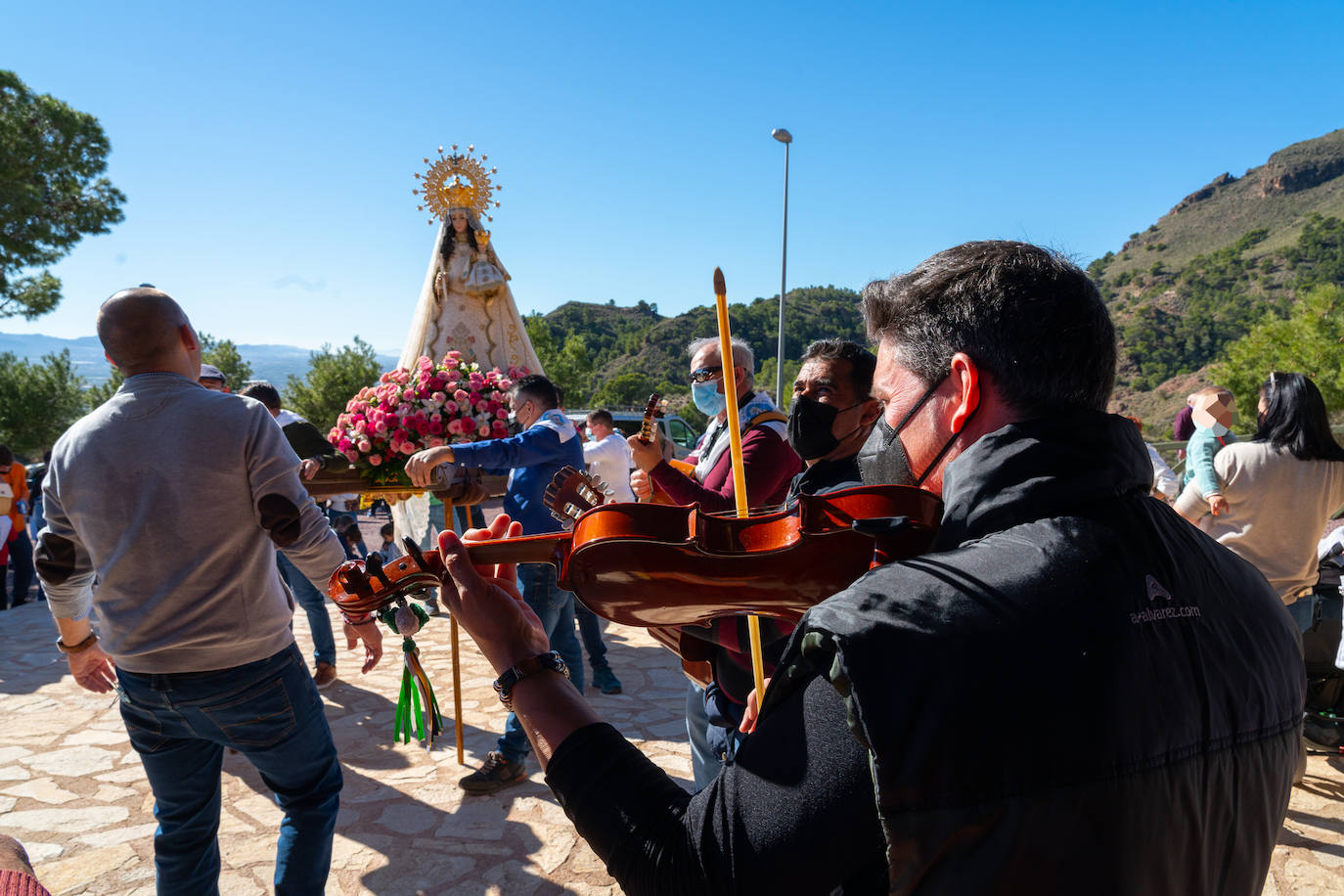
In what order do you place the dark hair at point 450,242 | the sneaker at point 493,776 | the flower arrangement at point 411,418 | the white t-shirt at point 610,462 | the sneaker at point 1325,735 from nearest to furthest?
the sneaker at point 493,776
the sneaker at point 1325,735
the flower arrangement at point 411,418
the white t-shirt at point 610,462
the dark hair at point 450,242

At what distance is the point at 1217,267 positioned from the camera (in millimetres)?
75438

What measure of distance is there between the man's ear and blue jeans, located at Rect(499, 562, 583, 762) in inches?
118

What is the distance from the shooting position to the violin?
1272 millimetres

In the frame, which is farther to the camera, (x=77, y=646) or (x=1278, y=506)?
(x=1278, y=506)

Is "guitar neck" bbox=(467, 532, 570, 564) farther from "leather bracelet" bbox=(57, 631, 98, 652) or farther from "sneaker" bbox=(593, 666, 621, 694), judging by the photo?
"sneaker" bbox=(593, 666, 621, 694)

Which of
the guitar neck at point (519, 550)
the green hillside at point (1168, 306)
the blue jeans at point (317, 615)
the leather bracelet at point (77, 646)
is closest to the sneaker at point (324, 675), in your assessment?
the blue jeans at point (317, 615)

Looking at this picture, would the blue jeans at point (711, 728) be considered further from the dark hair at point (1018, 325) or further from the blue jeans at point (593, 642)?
the blue jeans at point (593, 642)

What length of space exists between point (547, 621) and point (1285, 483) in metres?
3.88

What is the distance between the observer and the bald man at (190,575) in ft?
7.56

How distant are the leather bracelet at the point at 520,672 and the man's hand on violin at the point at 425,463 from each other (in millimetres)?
2613

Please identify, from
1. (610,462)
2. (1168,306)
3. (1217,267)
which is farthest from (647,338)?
(610,462)

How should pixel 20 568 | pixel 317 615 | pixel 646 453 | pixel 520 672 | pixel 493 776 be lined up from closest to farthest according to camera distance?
1. pixel 520 672
2. pixel 646 453
3. pixel 493 776
4. pixel 317 615
5. pixel 20 568

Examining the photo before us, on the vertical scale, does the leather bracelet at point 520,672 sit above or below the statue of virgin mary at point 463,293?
below

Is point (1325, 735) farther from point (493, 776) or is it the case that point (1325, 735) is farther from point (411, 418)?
point (411, 418)
